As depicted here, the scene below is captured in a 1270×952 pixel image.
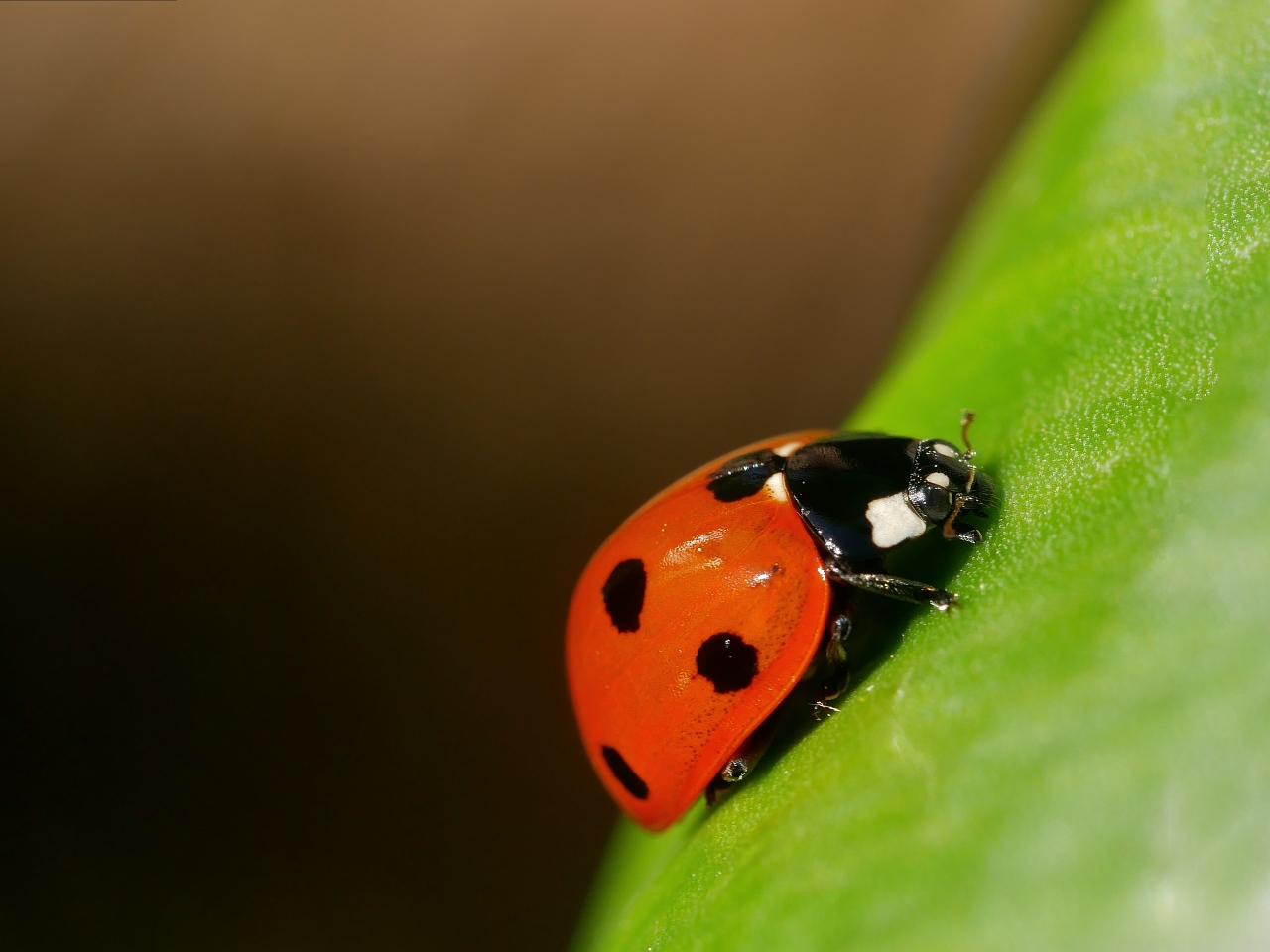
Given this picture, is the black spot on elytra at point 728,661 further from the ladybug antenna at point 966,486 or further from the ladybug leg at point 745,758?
the ladybug antenna at point 966,486

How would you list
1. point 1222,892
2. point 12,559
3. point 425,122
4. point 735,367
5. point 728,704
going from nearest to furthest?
point 1222,892
point 728,704
point 12,559
point 425,122
point 735,367

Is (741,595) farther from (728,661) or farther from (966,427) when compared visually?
(966,427)

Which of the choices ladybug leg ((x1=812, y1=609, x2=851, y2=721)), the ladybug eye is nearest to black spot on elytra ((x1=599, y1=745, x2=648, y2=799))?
ladybug leg ((x1=812, y1=609, x2=851, y2=721))

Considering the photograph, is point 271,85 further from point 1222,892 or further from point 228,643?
point 1222,892

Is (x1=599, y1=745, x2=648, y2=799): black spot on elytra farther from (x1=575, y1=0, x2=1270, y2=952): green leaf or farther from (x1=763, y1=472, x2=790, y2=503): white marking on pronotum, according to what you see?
(x1=763, y1=472, x2=790, y2=503): white marking on pronotum

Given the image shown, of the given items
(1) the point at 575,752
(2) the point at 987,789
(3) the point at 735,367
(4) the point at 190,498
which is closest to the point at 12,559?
(4) the point at 190,498

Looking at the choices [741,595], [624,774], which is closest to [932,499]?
[741,595]
